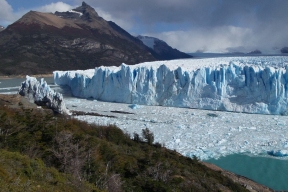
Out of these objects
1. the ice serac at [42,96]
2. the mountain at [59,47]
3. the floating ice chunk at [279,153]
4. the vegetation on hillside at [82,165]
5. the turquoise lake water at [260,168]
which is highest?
the mountain at [59,47]

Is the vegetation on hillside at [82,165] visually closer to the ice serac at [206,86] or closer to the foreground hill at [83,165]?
the foreground hill at [83,165]

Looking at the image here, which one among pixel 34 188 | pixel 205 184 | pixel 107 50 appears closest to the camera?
pixel 34 188

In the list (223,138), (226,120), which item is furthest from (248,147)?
(226,120)

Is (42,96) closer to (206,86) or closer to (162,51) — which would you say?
(206,86)

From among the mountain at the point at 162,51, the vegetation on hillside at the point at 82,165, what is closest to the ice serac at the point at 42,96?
the vegetation on hillside at the point at 82,165

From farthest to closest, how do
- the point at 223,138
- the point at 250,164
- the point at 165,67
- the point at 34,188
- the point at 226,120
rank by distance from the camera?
the point at 165,67
the point at 226,120
the point at 223,138
the point at 250,164
the point at 34,188

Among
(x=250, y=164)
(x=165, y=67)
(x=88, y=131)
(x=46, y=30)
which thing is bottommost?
(x=250, y=164)

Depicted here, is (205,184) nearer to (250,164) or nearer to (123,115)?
(250,164)

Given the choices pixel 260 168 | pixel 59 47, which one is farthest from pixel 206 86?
pixel 59 47
